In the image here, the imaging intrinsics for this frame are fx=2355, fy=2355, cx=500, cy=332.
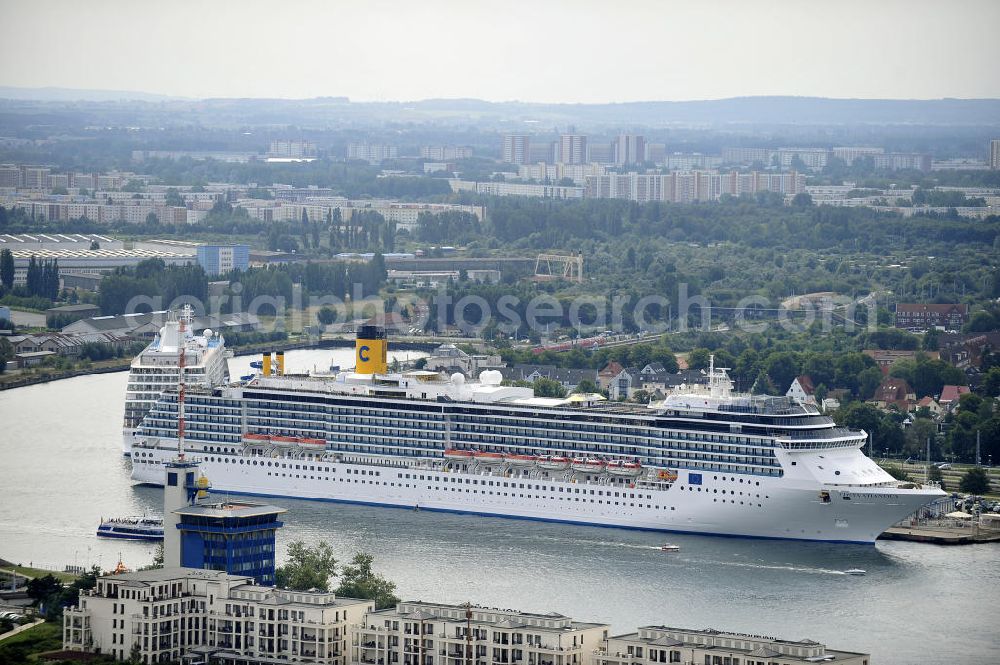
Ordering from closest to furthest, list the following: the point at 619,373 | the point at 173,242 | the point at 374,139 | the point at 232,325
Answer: the point at 619,373 → the point at 232,325 → the point at 173,242 → the point at 374,139

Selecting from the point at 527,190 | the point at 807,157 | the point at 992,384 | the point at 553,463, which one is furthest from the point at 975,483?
the point at 807,157

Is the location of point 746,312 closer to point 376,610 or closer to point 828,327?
point 828,327

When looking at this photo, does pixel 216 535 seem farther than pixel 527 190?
No

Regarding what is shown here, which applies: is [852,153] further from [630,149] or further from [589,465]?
[589,465]

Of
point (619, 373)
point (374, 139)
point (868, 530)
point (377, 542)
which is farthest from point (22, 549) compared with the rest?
point (374, 139)

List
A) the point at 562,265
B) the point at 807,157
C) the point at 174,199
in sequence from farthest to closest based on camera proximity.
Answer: the point at 807,157 → the point at 174,199 → the point at 562,265

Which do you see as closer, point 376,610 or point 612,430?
point 376,610

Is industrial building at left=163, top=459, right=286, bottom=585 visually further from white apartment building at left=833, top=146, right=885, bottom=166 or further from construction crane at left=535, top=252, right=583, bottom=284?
white apartment building at left=833, top=146, right=885, bottom=166

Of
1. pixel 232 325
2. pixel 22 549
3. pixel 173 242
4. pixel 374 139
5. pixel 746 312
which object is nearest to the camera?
pixel 22 549
